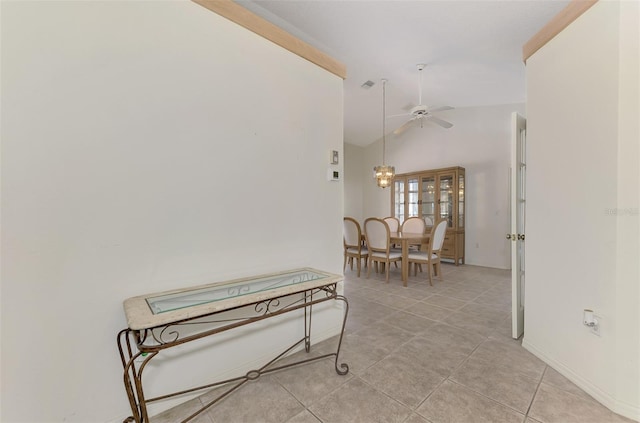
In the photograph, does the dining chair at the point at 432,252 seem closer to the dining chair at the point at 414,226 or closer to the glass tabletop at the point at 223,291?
the dining chair at the point at 414,226

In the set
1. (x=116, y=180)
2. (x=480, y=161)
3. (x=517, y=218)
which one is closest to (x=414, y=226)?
(x=480, y=161)

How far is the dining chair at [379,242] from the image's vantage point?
373cm

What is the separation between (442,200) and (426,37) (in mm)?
3395

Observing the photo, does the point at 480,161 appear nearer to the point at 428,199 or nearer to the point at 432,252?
the point at 428,199

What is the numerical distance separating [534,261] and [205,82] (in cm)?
259

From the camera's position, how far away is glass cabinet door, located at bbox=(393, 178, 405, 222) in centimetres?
599

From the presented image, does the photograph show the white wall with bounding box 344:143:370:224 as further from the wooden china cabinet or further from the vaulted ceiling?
the vaulted ceiling

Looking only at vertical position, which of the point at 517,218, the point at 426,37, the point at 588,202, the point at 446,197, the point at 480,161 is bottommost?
the point at 517,218

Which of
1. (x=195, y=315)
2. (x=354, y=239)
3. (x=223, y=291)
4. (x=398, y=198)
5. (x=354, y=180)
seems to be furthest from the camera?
(x=354, y=180)

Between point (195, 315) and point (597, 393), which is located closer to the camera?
point (195, 315)

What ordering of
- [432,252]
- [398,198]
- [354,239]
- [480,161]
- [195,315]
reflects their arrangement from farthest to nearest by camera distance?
[398,198]
[480,161]
[354,239]
[432,252]
[195,315]

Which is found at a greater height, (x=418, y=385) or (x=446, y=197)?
(x=446, y=197)

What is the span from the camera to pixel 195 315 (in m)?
1.08

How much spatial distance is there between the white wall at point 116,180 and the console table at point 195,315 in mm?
90
